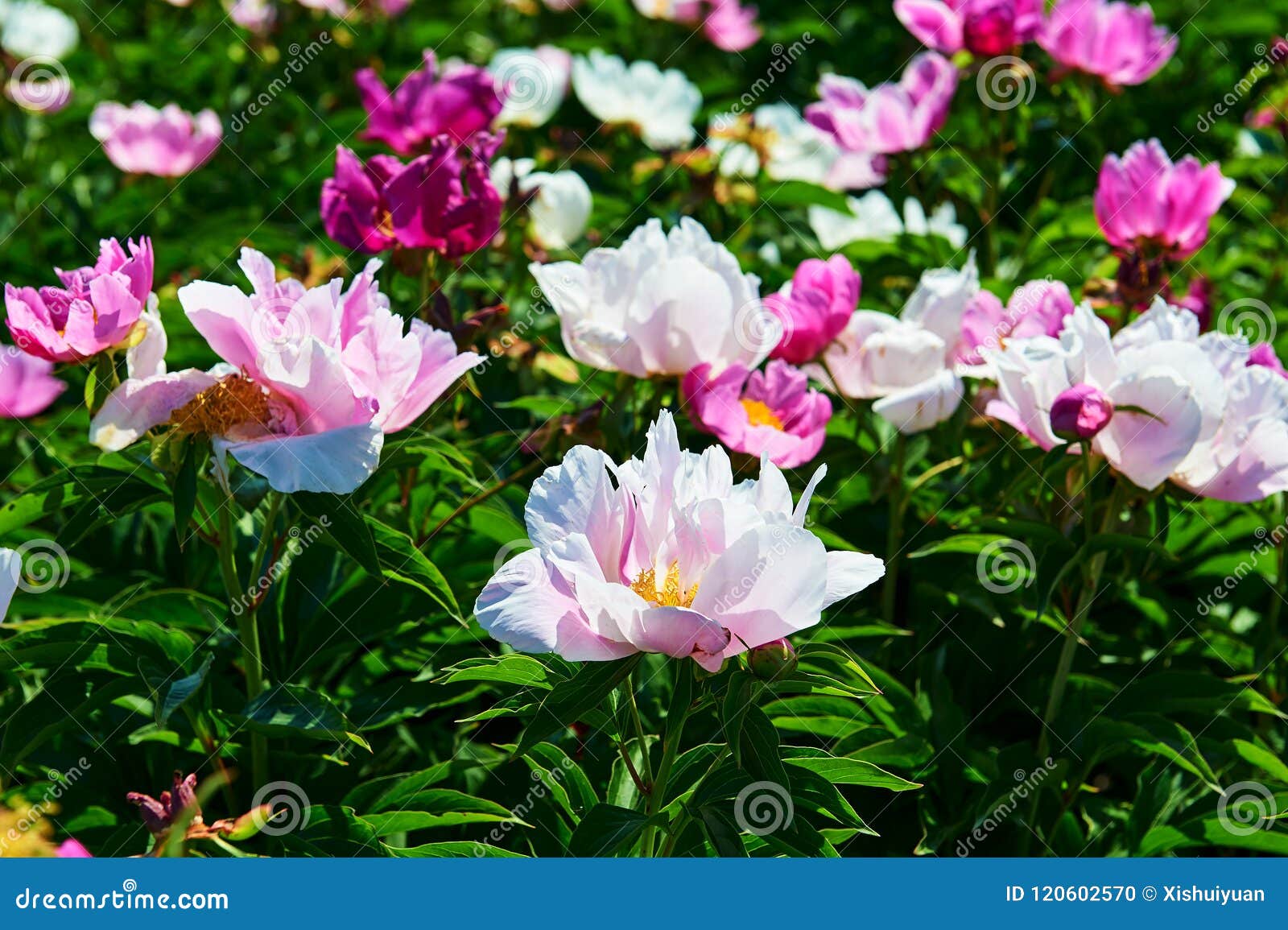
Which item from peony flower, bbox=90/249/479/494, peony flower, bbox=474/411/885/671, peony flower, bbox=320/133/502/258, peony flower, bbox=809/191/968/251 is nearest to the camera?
peony flower, bbox=474/411/885/671

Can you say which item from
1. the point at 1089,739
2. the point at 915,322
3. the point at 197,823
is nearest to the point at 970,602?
the point at 1089,739

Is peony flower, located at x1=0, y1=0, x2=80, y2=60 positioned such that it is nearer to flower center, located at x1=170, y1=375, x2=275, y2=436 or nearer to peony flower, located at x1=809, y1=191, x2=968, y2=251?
peony flower, located at x1=809, y1=191, x2=968, y2=251

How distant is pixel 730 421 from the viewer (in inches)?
77.5

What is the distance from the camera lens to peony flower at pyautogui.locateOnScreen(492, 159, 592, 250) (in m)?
2.59

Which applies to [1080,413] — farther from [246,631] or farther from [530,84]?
[530,84]

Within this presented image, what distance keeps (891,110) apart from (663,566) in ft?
5.05

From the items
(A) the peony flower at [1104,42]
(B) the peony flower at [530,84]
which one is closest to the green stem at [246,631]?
(B) the peony flower at [530,84]

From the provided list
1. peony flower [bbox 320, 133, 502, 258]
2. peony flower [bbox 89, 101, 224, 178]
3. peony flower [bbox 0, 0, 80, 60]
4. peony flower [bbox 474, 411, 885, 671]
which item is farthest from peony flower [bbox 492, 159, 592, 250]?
peony flower [bbox 0, 0, 80, 60]

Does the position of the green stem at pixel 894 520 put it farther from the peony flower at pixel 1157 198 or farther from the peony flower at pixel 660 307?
the peony flower at pixel 1157 198

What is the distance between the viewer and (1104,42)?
288 centimetres

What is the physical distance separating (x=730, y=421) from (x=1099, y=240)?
145cm

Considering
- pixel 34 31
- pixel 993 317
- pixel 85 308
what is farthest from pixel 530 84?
pixel 85 308

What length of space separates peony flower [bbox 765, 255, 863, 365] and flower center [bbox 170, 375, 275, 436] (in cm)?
89

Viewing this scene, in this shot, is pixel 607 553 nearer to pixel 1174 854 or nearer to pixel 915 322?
pixel 915 322
